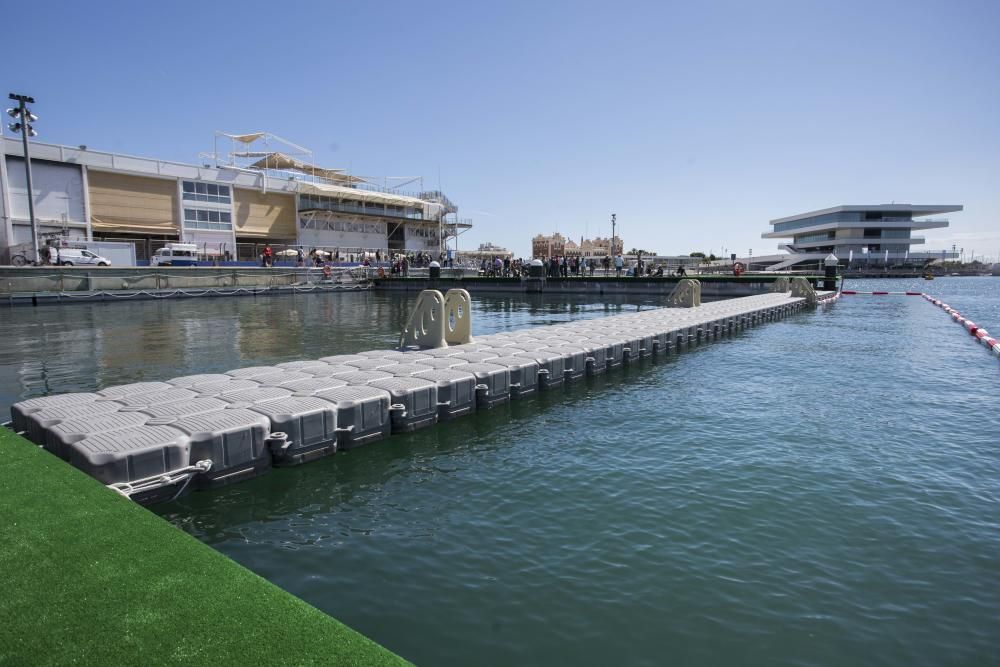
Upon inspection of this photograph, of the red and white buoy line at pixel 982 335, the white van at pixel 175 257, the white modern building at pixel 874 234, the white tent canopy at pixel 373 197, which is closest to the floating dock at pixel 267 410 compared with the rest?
the red and white buoy line at pixel 982 335

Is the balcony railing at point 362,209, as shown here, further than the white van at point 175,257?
Yes

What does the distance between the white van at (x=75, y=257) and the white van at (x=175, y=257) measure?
3.66 meters

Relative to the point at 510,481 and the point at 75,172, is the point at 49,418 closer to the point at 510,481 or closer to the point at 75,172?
the point at 510,481

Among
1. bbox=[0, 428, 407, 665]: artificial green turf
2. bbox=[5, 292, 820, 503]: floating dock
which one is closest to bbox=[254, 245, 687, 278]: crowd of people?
bbox=[5, 292, 820, 503]: floating dock

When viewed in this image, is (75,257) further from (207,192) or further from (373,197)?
(373,197)

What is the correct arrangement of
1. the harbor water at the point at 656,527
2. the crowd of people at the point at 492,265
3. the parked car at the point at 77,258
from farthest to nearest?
1. the crowd of people at the point at 492,265
2. the parked car at the point at 77,258
3. the harbor water at the point at 656,527

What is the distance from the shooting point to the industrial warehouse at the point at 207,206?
131 ft

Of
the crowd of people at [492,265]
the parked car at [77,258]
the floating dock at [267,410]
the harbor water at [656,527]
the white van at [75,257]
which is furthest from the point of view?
the crowd of people at [492,265]

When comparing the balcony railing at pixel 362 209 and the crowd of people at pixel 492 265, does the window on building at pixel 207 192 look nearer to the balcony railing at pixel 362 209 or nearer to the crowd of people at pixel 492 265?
the crowd of people at pixel 492 265

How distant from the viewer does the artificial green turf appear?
294 centimetres

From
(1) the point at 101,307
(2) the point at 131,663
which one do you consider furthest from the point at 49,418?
(1) the point at 101,307

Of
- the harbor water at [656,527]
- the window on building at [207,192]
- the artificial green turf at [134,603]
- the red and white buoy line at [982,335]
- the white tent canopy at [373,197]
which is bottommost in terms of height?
the harbor water at [656,527]

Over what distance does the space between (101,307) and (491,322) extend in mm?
20761

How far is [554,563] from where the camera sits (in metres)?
5.04
